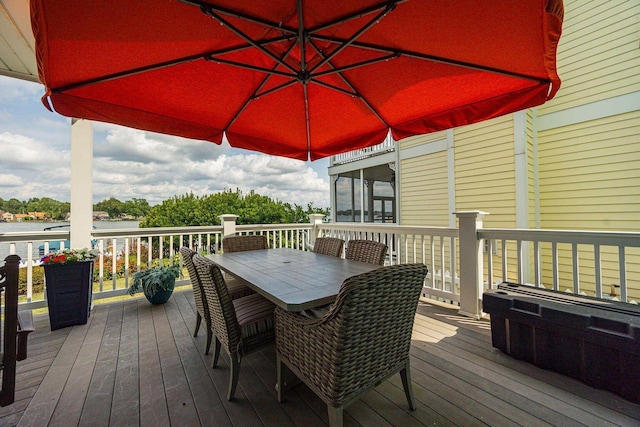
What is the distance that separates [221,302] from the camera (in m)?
1.71

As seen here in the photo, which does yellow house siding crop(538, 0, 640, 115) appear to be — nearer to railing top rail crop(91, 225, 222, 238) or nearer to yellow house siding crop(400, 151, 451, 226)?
yellow house siding crop(400, 151, 451, 226)

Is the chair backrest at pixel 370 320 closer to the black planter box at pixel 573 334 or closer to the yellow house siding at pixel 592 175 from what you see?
the black planter box at pixel 573 334

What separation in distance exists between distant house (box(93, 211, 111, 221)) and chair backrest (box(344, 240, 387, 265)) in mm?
3766

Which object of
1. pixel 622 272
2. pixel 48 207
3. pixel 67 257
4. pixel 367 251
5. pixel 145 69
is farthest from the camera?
pixel 48 207

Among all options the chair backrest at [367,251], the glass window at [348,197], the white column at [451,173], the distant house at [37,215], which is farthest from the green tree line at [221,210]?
the chair backrest at [367,251]

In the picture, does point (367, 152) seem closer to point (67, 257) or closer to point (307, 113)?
point (307, 113)

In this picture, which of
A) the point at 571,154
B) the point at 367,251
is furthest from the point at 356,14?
the point at 571,154

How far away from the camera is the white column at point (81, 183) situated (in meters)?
3.37

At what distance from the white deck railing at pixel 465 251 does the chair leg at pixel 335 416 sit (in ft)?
8.17

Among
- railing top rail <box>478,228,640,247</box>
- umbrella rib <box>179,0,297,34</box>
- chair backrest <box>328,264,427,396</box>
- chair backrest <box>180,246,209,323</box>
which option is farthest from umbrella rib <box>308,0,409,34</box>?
railing top rail <box>478,228,640,247</box>

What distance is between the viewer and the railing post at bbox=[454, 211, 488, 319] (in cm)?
308

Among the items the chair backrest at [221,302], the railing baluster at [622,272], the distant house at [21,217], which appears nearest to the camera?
the chair backrest at [221,302]

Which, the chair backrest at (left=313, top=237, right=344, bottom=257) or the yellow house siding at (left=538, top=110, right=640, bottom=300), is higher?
the yellow house siding at (left=538, top=110, right=640, bottom=300)

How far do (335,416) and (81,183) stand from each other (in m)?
4.16
